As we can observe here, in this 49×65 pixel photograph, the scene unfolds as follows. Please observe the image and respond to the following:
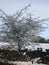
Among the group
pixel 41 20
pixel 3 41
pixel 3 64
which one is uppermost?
pixel 41 20

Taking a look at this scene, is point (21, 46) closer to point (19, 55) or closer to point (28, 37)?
point (28, 37)

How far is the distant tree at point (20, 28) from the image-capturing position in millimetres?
10328

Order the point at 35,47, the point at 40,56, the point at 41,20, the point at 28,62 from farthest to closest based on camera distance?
the point at 35,47 < the point at 41,20 < the point at 40,56 < the point at 28,62

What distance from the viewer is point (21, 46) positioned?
417 inches

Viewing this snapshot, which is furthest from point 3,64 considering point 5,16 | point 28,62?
point 5,16

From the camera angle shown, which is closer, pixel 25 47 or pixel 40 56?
pixel 40 56

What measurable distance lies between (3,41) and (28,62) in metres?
2.48

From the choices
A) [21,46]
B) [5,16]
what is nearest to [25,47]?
[21,46]

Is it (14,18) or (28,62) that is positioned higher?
(14,18)

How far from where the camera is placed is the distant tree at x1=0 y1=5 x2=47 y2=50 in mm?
10328

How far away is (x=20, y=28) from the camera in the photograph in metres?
10.4

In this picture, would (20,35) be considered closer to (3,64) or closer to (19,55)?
(19,55)

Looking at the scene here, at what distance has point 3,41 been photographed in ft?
35.0

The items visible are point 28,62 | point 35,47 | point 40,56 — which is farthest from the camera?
point 35,47
